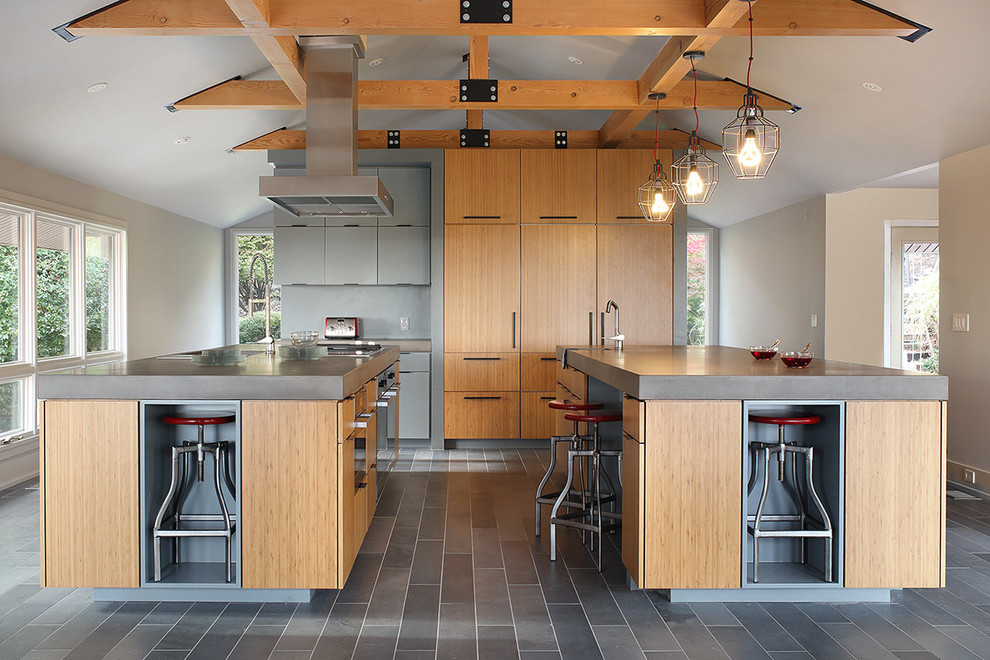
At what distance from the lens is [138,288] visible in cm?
692

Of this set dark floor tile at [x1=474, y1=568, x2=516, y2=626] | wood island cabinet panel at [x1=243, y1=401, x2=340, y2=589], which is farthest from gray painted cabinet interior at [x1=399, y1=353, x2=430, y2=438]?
wood island cabinet panel at [x1=243, y1=401, x2=340, y2=589]

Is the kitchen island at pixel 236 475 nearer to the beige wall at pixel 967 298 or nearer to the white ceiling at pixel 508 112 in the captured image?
the white ceiling at pixel 508 112

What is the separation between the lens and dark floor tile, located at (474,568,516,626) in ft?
8.84

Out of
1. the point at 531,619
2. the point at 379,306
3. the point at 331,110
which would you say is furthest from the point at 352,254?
the point at 531,619

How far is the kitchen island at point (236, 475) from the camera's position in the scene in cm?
272

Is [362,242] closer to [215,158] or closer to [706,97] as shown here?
[215,158]

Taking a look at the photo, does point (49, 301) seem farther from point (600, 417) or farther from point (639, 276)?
point (639, 276)

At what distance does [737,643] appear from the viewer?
248cm

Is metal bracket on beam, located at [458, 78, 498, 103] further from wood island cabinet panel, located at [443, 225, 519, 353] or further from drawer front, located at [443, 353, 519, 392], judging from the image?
drawer front, located at [443, 353, 519, 392]

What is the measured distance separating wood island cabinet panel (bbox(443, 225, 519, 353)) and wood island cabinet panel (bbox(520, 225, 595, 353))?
0.12 m

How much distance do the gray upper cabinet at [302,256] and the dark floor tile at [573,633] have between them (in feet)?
14.9

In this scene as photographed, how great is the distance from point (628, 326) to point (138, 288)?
487cm

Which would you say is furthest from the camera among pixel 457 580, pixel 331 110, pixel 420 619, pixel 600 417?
pixel 331 110

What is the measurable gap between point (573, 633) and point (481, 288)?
13.2 feet
